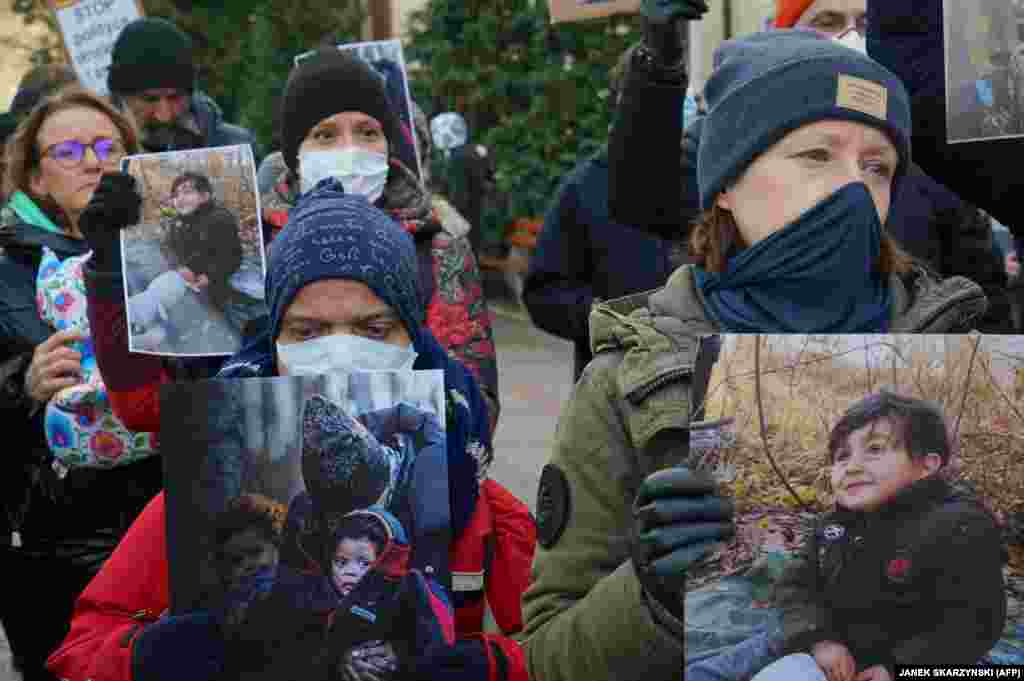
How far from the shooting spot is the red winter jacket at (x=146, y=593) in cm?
304

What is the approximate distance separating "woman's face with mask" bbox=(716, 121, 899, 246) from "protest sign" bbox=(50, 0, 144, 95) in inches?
257

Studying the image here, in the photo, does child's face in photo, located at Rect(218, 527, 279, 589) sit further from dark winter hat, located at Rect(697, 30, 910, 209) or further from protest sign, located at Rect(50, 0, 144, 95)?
protest sign, located at Rect(50, 0, 144, 95)

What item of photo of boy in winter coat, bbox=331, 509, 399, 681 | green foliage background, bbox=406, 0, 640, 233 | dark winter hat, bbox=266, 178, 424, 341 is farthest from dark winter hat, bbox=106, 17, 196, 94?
green foliage background, bbox=406, 0, 640, 233

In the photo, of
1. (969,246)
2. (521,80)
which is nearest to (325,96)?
(969,246)

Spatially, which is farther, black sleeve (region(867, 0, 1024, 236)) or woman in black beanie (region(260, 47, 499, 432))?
woman in black beanie (region(260, 47, 499, 432))

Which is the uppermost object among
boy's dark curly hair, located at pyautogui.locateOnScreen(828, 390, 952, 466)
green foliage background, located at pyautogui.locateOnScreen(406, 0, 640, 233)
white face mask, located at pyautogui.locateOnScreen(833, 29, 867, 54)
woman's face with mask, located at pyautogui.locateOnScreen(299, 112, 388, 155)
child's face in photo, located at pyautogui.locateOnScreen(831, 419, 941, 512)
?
white face mask, located at pyautogui.locateOnScreen(833, 29, 867, 54)

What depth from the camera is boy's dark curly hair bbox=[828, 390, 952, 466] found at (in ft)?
7.07

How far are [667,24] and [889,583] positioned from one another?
248 cm

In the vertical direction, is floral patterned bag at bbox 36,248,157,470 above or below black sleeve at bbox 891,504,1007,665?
below

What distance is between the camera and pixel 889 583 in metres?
2.11

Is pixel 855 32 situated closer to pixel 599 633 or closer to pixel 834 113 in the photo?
pixel 834 113

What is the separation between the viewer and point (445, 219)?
5.46 m

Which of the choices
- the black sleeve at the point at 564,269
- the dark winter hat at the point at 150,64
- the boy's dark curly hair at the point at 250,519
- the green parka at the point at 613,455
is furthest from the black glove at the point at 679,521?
the dark winter hat at the point at 150,64

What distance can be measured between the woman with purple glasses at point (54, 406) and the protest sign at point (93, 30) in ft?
11.6
